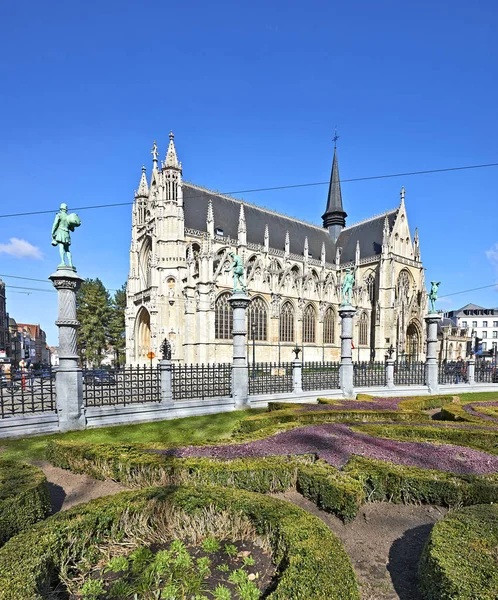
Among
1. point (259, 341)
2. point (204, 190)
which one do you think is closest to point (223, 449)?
point (259, 341)

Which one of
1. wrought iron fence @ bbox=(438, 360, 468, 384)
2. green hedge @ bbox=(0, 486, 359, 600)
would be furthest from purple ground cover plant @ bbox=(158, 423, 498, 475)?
wrought iron fence @ bbox=(438, 360, 468, 384)

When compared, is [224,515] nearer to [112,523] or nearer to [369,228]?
[112,523]

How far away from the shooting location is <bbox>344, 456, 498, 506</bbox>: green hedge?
183 inches

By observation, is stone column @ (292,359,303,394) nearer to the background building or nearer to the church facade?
the church facade

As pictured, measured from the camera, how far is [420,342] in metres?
48.7

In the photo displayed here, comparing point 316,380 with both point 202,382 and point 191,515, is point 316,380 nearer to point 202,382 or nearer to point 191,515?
point 202,382

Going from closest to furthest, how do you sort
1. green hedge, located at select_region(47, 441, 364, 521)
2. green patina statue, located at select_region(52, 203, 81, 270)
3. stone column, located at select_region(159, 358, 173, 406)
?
green hedge, located at select_region(47, 441, 364, 521), green patina statue, located at select_region(52, 203, 81, 270), stone column, located at select_region(159, 358, 173, 406)

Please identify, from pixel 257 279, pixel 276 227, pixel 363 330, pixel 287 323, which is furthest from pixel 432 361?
pixel 276 227

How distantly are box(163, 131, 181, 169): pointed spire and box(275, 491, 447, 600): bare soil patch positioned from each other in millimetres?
34857

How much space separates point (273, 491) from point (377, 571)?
6.49 ft

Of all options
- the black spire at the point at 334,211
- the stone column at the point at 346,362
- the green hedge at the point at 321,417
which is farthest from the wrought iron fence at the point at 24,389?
the black spire at the point at 334,211

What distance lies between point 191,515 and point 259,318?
31.5 m

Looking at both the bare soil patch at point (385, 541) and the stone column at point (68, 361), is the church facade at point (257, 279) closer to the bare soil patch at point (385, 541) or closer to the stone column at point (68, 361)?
the stone column at point (68, 361)

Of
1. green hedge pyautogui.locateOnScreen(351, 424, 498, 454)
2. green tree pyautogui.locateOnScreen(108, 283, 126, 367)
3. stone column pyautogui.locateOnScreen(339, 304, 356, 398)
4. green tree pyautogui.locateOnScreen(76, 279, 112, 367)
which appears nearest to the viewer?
green hedge pyautogui.locateOnScreen(351, 424, 498, 454)
